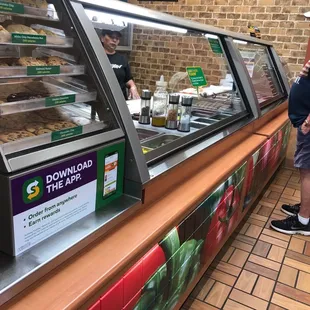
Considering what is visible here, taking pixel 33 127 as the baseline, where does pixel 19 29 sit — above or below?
above

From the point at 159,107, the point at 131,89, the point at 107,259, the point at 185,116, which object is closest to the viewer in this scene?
the point at 107,259

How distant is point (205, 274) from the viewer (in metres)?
2.15

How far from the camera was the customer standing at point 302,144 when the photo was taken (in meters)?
2.41

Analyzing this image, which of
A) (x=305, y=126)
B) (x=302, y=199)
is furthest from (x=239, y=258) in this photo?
(x=305, y=126)

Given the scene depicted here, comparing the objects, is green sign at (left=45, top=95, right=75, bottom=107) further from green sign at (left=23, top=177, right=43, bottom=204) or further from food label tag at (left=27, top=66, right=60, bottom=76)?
green sign at (left=23, top=177, right=43, bottom=204)

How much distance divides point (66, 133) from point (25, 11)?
1.21 ft

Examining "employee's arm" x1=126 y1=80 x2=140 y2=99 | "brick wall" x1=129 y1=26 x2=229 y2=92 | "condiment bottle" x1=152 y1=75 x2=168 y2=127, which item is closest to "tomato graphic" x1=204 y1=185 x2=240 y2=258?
"condiment bottle" x1=152 y1=75 x2=168 y2=127

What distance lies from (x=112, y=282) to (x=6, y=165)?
456mm

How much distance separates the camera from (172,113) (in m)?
1.93

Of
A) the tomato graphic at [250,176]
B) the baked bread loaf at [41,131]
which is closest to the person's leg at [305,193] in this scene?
the tomato graphic at [250,176]

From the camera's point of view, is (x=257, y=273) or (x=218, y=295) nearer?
(x=218, y=295)

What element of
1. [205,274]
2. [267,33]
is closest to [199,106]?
[205,274]

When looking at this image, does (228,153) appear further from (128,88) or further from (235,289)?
(128,88)

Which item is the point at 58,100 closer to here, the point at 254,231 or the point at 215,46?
the point at 215,46
